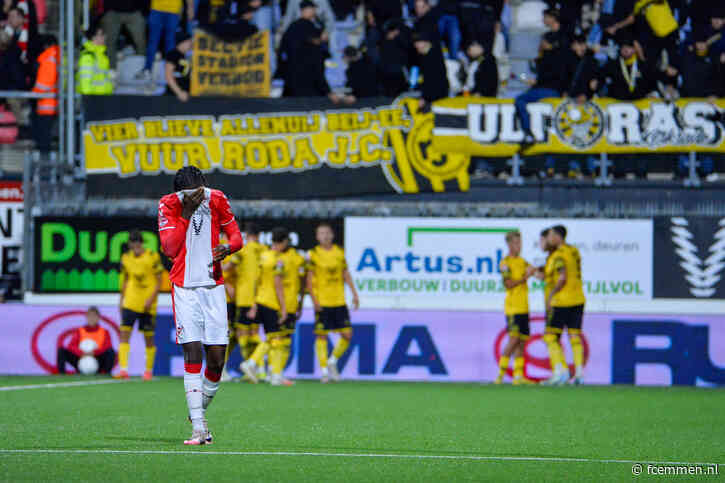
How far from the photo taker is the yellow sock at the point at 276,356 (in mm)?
15383

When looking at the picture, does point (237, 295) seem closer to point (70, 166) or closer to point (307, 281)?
point (307, 281)

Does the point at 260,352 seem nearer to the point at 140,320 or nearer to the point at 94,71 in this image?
the point at 140,320

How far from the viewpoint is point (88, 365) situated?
1688cm

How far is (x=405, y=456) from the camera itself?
7402mm

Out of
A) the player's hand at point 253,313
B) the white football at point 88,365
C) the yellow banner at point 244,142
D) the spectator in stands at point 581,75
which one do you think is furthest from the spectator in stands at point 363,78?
the white football at point 88,365

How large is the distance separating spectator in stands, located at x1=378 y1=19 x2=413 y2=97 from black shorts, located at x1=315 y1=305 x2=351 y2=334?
3.94 metres

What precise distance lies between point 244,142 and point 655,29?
6642 millimetres

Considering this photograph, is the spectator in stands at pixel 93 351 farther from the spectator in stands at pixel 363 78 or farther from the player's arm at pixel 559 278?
the player's arm at pixel 559 278

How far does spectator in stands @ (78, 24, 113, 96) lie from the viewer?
18422mm

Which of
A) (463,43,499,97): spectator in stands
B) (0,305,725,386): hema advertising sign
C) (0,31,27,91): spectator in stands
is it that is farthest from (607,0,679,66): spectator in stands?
(0,31,27,91): spectator in stands

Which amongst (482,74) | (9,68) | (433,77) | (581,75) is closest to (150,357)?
(9,68)

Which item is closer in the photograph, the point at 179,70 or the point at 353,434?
the point at 353,434

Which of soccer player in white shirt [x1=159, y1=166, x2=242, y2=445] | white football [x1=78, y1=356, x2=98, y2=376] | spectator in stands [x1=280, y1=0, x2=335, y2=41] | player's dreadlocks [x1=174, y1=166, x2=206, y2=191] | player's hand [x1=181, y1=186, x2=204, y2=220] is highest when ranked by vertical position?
spectator in stands [x1=280, y1=0, x2=335, y2=41]

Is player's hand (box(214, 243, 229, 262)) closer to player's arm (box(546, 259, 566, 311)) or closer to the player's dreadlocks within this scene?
the player's dreadlocks
